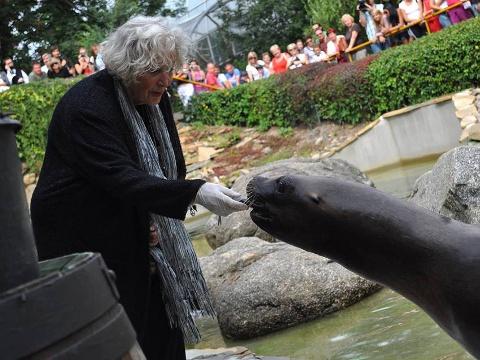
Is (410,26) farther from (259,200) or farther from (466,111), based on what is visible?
(259,200)

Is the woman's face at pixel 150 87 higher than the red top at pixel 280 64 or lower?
lower

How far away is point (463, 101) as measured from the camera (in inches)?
546

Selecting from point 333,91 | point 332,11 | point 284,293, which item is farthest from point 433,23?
point 284,293

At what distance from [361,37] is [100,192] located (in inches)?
675

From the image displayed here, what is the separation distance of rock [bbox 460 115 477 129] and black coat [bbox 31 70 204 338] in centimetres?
1061

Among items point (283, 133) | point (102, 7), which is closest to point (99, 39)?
point (102, 7)

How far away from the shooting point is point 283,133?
19.9m

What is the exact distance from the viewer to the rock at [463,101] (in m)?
13.8

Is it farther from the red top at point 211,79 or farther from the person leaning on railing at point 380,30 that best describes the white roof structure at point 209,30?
the person leaning on railing at point 380,30

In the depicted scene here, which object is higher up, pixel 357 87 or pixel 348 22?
pixel 348 22

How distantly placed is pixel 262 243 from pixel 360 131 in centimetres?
969

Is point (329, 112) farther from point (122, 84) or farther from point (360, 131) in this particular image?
point (122, 84)

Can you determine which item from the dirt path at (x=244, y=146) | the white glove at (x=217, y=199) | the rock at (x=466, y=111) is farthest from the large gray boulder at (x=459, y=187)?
the dirt path at (x=244, y=146)

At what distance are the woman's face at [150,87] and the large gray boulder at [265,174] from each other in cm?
501
